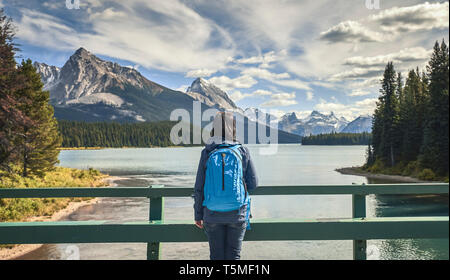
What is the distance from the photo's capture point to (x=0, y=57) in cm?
2105

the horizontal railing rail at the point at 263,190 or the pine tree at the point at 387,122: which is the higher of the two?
the pine tree at the point at 387,122

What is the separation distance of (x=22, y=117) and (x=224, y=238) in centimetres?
2125

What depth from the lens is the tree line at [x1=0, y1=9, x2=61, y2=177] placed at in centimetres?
2053

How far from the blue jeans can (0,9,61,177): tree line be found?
66.7 ft

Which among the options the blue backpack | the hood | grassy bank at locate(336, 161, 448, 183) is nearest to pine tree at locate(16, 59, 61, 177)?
the hood

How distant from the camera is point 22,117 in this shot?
20.5 meters

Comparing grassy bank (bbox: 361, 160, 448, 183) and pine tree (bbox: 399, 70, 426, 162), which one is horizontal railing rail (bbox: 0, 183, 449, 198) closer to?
grassy bank (bbox: 361, 160, 448, 183)

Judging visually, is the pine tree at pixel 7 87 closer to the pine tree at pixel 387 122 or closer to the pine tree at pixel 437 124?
the pine tree at pixel 437 124

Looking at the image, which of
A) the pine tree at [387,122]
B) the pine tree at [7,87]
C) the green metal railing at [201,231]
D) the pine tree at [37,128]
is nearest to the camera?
the green metal railing at [201,231]

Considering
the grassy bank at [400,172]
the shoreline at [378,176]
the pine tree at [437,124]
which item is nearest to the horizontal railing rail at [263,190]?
the pine tree at [437,124]

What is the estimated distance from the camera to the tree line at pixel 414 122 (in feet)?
149

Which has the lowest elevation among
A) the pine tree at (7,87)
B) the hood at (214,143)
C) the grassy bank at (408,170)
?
the grassy bank at (408,170)

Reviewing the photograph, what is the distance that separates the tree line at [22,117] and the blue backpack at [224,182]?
2024cm

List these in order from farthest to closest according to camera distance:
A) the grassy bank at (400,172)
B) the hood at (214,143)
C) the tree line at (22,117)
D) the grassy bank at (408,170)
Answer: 1. the grassy bank at (400,172)
2. the grassy bank at (408,170)
3. the tree line at (22,117)
4. the hood at (214,143)
